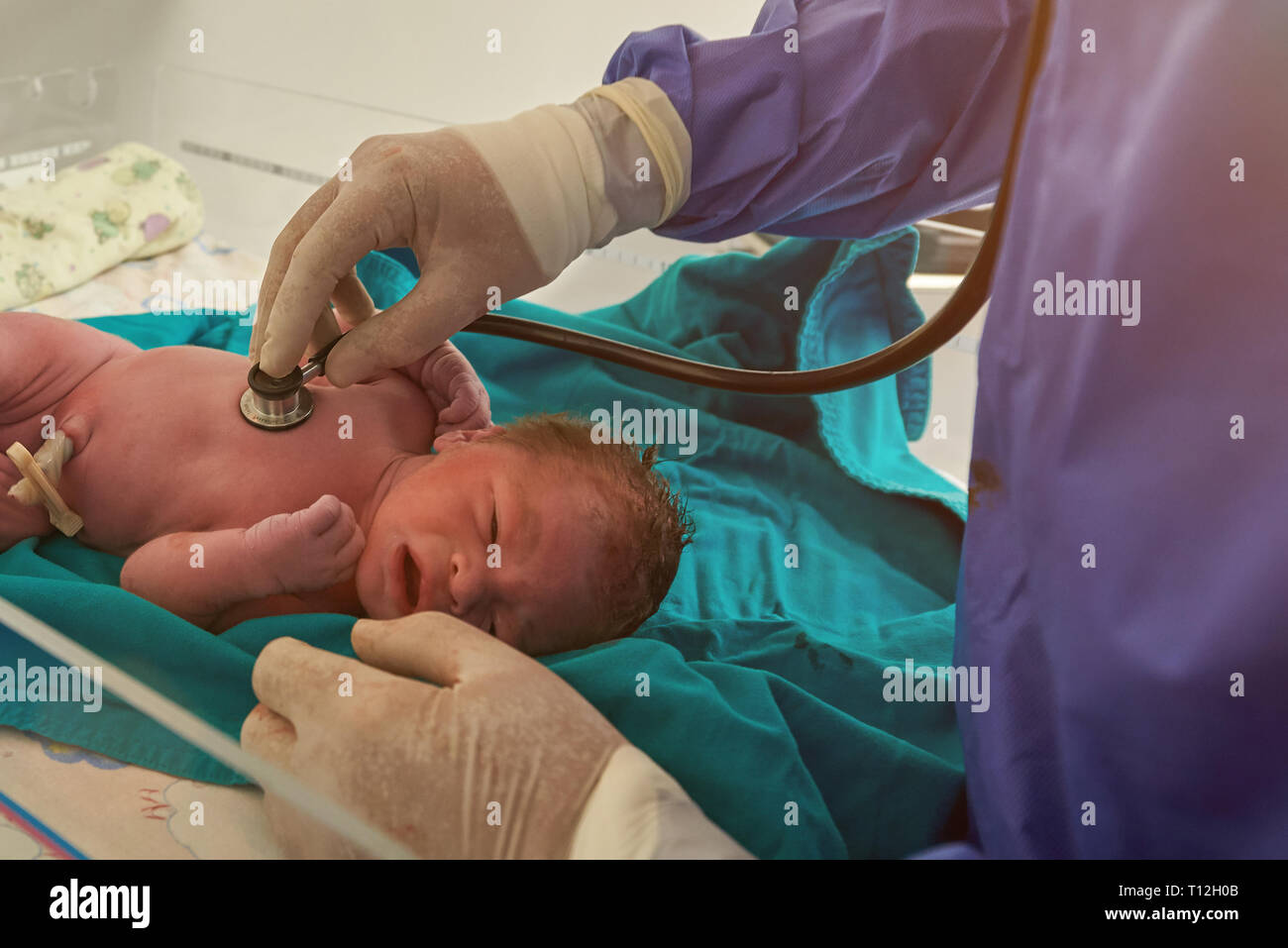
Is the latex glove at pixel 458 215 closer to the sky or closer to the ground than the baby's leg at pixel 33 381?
closer to the sky

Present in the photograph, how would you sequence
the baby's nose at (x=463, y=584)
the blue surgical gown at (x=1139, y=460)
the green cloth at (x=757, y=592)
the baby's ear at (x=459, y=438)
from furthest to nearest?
the baby's ear at (x=459, y=438) → the baby's nose at (x=463, y=584) → the green cloth at (x=757, y=592) → the blue surgical gown at (x=1139, y=460)

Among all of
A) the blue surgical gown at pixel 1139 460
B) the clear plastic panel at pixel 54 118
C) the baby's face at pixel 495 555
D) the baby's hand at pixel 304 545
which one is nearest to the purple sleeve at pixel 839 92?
the blue surgical gown at pixel 1139 460

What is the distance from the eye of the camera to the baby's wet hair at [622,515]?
2.91 feet

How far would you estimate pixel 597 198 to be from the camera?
35.1 inches

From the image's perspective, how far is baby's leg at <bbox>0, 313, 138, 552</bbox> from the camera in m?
0.88

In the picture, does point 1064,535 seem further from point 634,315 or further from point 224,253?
point 224,253

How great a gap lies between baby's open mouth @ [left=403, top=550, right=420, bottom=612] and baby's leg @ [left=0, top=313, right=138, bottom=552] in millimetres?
337

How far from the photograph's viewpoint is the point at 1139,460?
603 millimetres

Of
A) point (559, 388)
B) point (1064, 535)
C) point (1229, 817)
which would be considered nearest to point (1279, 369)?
point (1064, 535)

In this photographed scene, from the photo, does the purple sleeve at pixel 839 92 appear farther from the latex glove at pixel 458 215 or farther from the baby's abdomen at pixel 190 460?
the baby's abdomen at pixel 190 460

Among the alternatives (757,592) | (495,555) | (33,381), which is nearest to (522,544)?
(495,555)

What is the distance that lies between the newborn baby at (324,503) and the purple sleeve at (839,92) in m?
0.32

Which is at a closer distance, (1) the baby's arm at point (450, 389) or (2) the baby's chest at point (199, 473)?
(2) the baby's chest at point (199, 473)

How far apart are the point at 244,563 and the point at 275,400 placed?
15 centimetres
